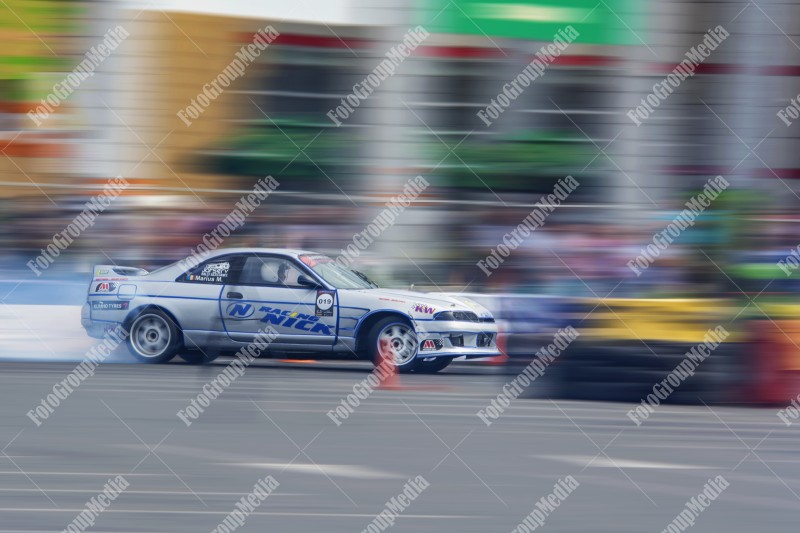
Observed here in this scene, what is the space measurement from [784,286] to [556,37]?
1004 cm

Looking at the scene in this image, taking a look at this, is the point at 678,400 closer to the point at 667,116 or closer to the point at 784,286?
the point at 784,286

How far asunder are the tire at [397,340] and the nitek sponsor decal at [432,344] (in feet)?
0.23

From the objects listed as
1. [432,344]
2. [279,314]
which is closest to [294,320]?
[279,314]

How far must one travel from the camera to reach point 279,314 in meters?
13.5

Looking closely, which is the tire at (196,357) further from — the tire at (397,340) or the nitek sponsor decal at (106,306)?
the tire at (397,340)

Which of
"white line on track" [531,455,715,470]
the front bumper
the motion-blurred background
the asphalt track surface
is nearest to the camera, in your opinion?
the asphalt track surface

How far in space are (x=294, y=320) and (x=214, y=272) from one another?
40.3 inches

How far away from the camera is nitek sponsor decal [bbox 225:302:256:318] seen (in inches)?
534

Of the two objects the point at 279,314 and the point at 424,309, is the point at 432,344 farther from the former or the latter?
the point at 279,314

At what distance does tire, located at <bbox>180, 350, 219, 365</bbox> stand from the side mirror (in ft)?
4.00

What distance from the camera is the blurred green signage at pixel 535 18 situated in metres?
20.1

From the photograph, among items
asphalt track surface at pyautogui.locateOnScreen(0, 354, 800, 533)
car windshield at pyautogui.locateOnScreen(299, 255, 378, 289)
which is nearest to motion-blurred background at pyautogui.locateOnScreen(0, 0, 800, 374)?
car windshield at pyautogui.locateOnScreen(299, 255, 378, 289)

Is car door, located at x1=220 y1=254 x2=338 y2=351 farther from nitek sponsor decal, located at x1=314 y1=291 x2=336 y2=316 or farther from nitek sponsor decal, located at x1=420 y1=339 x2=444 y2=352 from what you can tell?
nitek sponsor decal, located at x1=420 y1=339 x2=444 y2=352

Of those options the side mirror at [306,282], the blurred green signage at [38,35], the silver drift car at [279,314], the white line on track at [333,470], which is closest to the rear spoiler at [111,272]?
the silver drift car at [279,314]
